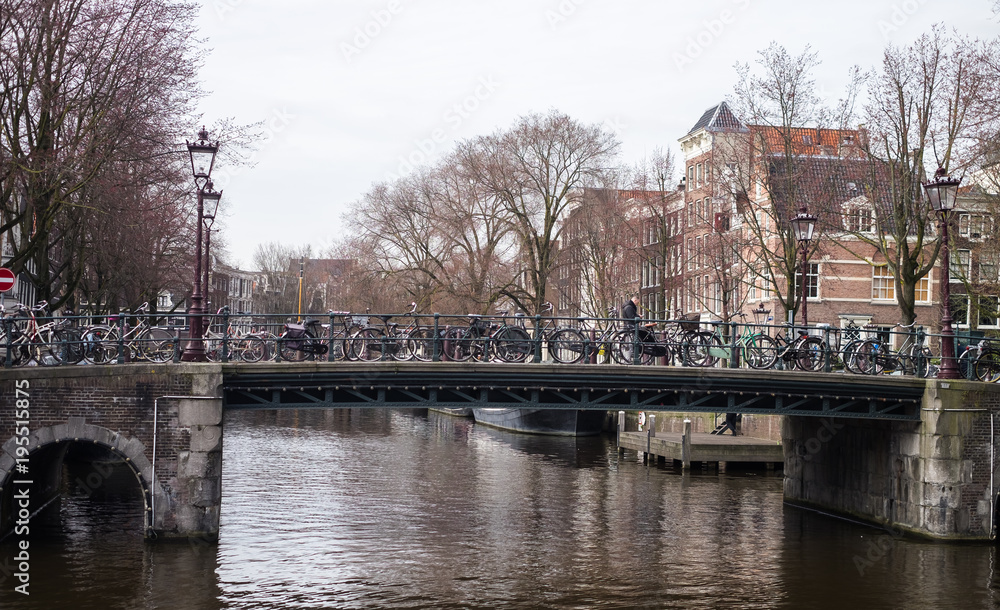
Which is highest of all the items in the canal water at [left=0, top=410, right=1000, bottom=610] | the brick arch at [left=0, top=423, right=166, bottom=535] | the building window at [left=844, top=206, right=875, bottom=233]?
the building window at [left=844, top=206, right=875, bottom=233]

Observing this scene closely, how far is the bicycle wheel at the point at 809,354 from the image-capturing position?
2518 cm

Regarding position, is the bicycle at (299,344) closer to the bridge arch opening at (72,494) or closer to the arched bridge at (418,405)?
the arched bridge at (418,405)

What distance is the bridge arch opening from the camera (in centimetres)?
2131

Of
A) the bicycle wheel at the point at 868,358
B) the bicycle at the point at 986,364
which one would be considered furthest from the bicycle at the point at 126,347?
the bicycle at the point at 986,364

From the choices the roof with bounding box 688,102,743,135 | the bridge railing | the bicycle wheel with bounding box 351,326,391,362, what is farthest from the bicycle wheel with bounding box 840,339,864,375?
the roof with bounding box 688,102,743,135

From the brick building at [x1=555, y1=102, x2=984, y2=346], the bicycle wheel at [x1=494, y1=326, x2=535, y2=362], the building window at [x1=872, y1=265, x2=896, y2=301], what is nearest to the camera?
the bicycle wheel at [x1=494, y1=326, x2=535, y2=362]

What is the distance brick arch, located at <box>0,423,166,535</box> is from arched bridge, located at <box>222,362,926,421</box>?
2.12 meters

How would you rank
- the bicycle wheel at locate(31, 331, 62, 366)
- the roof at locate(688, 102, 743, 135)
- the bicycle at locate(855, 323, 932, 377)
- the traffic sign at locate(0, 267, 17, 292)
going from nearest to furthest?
the traffic sign at locate(0, 267, 17, 292) → the bicycle wheel at locate(31, 331, 62, 366) → the bicycle at locate(855, 323, 932, 377) → the roof at locate(688, 102, 743, 135)

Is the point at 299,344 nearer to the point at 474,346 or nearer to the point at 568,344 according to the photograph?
the point at 474,346

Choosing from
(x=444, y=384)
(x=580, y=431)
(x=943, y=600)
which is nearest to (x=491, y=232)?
(x=580, y=431)

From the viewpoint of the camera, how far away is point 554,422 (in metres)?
51.9

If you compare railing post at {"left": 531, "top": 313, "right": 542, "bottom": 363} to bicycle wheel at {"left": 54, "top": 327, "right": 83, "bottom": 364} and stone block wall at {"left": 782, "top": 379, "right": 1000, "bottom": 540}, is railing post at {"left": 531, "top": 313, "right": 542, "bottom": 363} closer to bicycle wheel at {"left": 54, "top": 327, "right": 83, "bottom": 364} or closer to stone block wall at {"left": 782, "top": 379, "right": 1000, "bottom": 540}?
bicycle wheel at {"left": 54, "top": 327, "right": 83, "bottom": 364}

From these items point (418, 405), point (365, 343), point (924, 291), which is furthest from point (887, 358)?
point (924, 291)

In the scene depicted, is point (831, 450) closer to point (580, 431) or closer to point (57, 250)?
point (580, 431)
